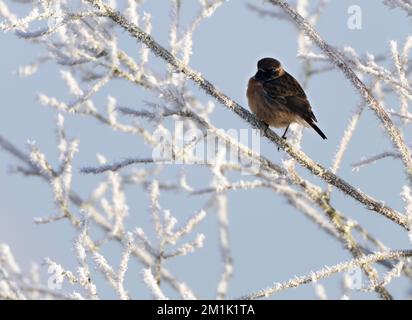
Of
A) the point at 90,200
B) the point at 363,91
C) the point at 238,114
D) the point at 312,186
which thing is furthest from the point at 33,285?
the point at 363,91

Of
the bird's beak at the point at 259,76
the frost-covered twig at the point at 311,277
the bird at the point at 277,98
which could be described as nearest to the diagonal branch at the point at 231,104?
the frost-covered twig at the point at 311,277

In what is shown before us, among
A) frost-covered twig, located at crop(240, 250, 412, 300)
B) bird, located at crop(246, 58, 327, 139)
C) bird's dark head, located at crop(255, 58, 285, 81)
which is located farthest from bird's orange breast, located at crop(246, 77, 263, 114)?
frost-covered twig, located at crop(240, 250, 412, 300)

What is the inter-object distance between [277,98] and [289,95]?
0.24 m

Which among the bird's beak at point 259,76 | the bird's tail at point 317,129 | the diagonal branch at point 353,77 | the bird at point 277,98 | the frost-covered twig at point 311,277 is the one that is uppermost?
the bird's beak at point 259,76

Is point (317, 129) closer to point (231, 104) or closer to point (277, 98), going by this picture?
point (277, 98)

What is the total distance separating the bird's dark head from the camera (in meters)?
7.23

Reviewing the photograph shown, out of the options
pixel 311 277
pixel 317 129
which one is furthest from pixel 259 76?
pixel 311 277

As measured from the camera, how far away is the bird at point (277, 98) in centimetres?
646

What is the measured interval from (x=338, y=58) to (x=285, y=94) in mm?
2960

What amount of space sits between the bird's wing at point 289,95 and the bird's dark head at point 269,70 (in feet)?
0.32

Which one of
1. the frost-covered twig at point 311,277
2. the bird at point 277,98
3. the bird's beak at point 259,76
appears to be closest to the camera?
the frost-covered twig at point 311,277

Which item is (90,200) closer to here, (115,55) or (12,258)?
(12,258)

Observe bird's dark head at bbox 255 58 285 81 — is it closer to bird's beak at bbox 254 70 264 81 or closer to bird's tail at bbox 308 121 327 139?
bird's beak at bbox 254 70 264 81

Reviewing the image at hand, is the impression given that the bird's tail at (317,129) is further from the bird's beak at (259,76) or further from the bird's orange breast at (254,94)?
the bird's beak at (259,76)
